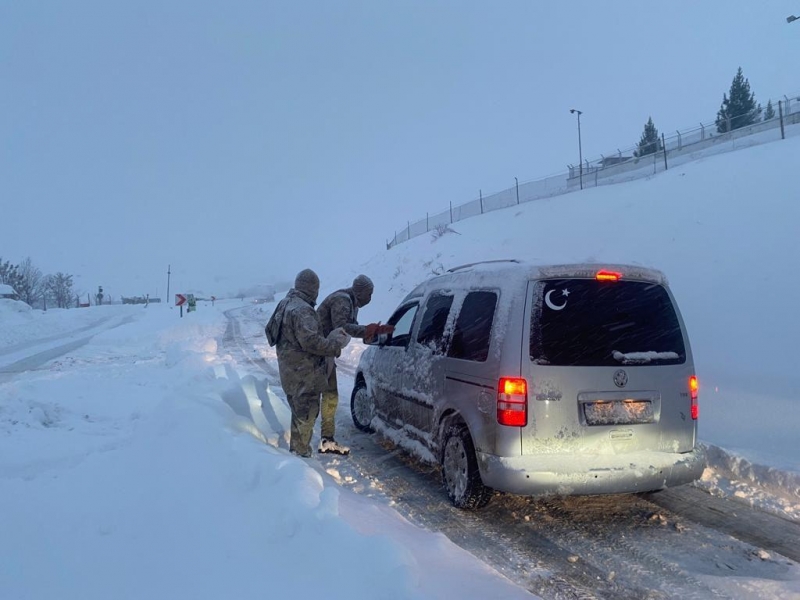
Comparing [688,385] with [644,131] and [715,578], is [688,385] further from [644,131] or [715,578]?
[644,131]

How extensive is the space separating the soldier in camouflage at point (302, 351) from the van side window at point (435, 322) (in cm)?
75

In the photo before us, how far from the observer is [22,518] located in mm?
3158

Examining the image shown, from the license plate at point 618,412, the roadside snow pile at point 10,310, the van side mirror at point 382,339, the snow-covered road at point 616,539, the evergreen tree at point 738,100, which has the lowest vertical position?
the snow-covered road at point 616,539

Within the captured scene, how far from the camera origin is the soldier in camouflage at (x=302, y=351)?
204 inches

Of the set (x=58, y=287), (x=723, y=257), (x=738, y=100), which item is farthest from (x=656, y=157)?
(x=58, y=287)

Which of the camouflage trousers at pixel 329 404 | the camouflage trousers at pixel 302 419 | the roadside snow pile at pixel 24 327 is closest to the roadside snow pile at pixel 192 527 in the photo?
the camouflage trousers at pixel 302 419

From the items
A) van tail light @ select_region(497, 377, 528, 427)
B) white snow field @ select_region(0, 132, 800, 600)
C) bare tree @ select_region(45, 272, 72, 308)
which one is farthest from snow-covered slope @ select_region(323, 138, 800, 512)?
bare tree @ select_region(45, 272, 72, 308)

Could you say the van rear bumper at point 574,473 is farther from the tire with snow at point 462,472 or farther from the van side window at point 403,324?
the van side window at point 403,324

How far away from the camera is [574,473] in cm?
381

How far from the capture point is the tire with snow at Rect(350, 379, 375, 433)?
22.0 ft

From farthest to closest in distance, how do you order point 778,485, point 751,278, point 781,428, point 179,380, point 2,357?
point 2,357 < point 751,278 < point 179,380 < point 781,428 < point 778,485

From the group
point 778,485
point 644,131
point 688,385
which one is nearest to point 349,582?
point 688,385

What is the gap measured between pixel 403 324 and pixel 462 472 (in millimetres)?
2076

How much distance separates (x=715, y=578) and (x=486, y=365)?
1867 millimetres
